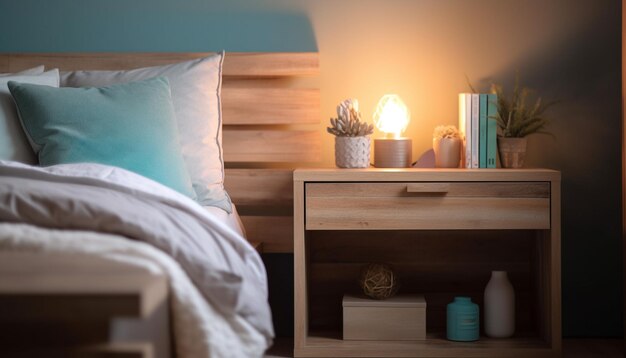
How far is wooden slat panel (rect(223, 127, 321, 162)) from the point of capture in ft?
9.85

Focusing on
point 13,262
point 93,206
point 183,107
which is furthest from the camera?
point 183,107

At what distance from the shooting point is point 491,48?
3.03m

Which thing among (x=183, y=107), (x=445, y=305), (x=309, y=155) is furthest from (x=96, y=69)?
(x=445, y=305)

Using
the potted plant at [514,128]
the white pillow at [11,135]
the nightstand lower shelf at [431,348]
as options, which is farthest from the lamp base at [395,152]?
the white pillow at [11,135]

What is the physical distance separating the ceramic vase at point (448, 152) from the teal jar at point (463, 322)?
48cm

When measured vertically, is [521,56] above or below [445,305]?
above

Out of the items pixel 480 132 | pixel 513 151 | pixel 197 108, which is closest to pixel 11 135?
pixel 197 108

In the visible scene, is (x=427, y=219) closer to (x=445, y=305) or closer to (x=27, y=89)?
(x=445, y=305)

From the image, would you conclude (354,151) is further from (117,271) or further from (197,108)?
(117,271)

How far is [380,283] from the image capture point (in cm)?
277

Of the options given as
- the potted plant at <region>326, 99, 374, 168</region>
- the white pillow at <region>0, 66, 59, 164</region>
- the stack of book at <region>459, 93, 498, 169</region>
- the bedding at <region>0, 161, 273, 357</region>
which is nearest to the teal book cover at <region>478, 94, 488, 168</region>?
the stack of book at <region>459, 93, 498, 169</region>

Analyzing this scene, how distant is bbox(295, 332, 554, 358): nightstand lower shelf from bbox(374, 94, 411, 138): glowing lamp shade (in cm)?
74

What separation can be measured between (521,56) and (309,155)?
860 mm

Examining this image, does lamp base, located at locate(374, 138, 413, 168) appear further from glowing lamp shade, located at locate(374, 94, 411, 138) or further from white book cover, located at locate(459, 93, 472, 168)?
white book cover, located at locate(459, 93, 472, 168)
